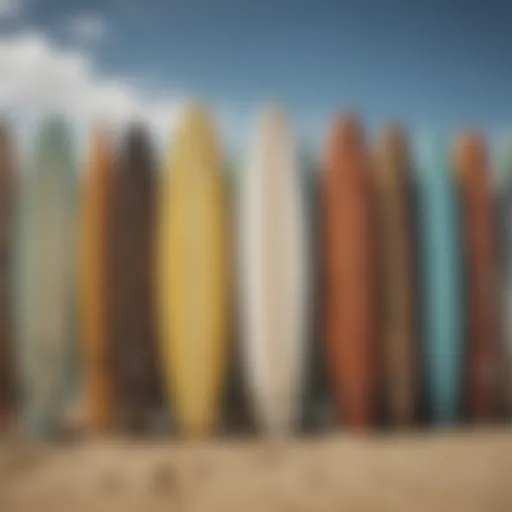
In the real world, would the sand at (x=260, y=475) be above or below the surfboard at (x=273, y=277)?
below

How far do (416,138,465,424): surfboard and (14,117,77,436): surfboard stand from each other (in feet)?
1.11

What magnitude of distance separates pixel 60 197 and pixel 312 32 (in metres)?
0.31

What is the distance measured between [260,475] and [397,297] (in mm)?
215

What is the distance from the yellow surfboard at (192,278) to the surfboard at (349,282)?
0.33 feet

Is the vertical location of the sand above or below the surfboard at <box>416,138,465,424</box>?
below

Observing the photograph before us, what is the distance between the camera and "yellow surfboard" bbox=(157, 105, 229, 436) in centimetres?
88

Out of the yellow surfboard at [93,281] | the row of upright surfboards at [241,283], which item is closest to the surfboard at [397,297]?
the row of upright surfboards at [241,283]

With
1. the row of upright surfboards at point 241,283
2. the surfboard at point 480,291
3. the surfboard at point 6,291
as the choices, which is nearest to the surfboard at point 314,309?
the row of upright surfboards at point 241,283

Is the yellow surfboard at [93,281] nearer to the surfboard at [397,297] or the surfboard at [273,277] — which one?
the surfboard at [273,277]

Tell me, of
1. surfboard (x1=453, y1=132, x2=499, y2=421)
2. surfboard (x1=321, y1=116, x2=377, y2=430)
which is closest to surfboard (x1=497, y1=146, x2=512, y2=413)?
surfboard (x1=453, y1=132, x2=499, y2=421)

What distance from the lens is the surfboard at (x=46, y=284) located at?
867 millimetres

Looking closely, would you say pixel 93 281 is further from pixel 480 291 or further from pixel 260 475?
pixel 480 291

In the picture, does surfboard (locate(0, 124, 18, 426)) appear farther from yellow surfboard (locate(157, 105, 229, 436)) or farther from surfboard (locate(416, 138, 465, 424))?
surfboard (locate(416, 138, 465, 424))

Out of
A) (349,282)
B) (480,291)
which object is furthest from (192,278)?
(480,291)
